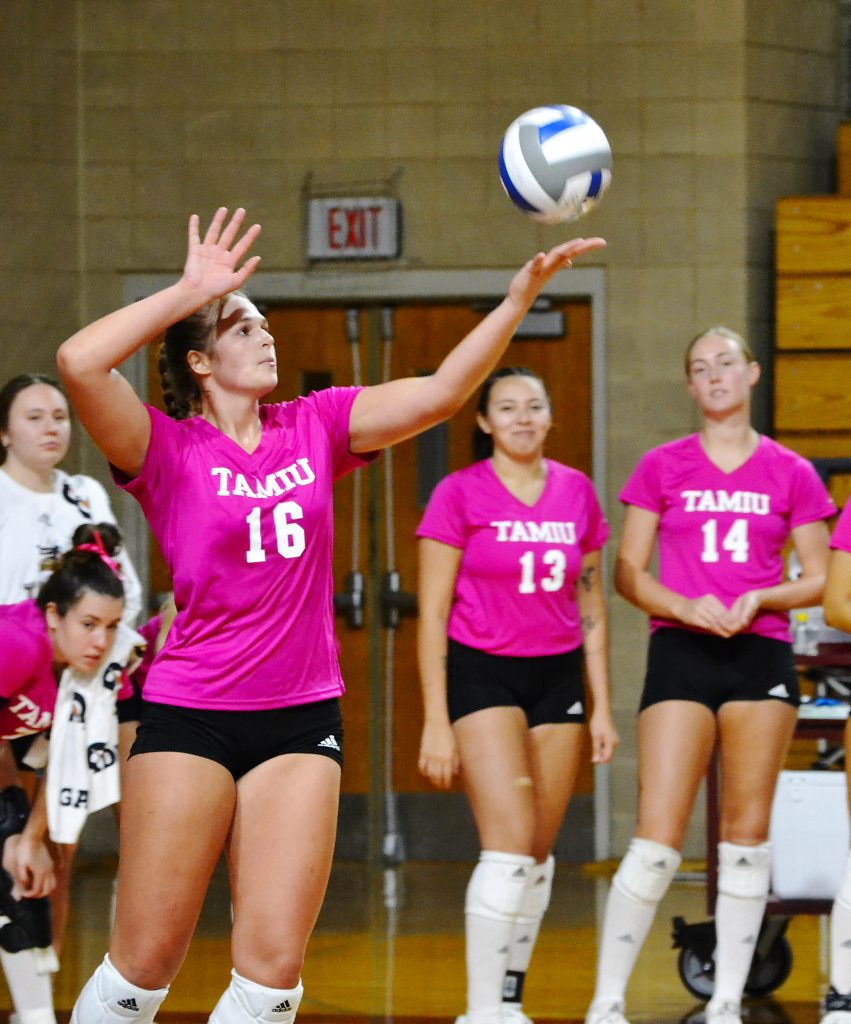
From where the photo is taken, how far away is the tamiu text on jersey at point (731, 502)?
443 centimetres

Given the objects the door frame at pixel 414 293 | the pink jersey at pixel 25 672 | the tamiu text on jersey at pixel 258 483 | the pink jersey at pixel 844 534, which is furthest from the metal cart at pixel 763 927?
the tamiu text on jersey at pixel 258 483

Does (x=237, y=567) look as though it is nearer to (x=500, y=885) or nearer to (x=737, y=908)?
(x=500, y=885)

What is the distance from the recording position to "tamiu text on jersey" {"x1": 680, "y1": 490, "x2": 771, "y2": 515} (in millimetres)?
4434

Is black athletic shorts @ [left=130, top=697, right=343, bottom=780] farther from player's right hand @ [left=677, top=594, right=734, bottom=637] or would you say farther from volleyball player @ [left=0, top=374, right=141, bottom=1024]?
volleyball player @ [left=0, top=374, right=141, bottom=1024]

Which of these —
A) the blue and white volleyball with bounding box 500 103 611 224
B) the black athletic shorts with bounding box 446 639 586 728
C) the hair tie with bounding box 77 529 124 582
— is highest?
the blue and white volleyball with bounding box 500 103 611 224

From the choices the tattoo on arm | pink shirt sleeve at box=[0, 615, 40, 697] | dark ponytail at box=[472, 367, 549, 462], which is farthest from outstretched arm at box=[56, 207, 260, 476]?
the tattoo on arm

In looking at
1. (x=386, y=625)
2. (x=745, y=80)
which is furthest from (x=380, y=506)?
(x=745, y=80)

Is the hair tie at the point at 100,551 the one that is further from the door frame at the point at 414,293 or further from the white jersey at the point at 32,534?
the door frame at the point at 414,293

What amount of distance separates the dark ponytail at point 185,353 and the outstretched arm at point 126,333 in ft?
0.50

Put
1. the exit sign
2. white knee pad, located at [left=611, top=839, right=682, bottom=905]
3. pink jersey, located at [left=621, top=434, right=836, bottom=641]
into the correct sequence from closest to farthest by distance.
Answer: white knee pad, located at [left=611, top=839, right=682, bottom=905] → pink jersey, located at [left=621, top=434, right=836, bottom=641] → the exit sign

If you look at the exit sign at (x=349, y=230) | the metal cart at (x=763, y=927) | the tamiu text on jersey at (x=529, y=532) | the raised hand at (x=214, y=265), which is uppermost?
the exit sign at (x=349, y=230)

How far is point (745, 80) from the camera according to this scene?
689 centimetres

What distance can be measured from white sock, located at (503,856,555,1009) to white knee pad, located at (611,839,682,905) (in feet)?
0.64

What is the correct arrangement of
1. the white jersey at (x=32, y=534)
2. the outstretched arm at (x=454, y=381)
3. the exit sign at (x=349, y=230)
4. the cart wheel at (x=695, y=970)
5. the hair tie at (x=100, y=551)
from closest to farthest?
the outstretched arm at (x=454, y=381) → the hair tie at (x=100, y=551) → the white jersey at (x=32, y=534) → the cart wheel at (x=695, y=970) → the exit sign at (x=349, y=230)
